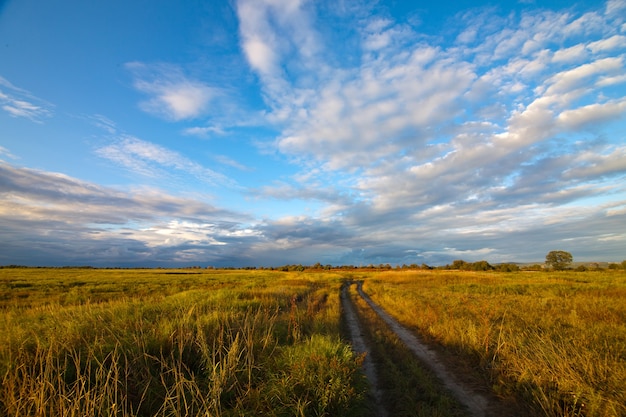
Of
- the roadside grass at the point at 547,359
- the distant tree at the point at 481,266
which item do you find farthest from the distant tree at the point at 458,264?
the roadside grass at the point at 547,359

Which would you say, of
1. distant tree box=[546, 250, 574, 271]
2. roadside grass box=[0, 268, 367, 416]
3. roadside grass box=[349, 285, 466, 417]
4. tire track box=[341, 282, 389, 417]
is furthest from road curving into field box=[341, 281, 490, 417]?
distant tree box=[546, 250, 574, 271]

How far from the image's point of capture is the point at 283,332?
414 inches

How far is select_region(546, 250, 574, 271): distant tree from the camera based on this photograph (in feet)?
305

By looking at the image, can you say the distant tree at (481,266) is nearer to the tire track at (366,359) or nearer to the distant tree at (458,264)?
the distant tree at (458,264)

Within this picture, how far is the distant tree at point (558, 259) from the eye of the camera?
305 ft

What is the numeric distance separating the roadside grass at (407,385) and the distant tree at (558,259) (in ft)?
364

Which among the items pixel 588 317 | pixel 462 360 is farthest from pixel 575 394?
pixel 588 317

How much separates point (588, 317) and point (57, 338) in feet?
67.8

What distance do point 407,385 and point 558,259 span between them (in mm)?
118195

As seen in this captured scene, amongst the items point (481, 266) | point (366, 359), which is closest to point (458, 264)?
point (481, 266)

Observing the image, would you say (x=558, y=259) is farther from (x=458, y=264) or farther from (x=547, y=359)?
(x=547, y=359)

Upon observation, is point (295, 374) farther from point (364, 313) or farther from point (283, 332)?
point (364, 313)

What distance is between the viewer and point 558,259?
94.9 m

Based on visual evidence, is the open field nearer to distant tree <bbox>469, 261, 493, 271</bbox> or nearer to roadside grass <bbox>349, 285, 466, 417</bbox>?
roadside grass <bbox>349, 285, 466, 417</bbox>
